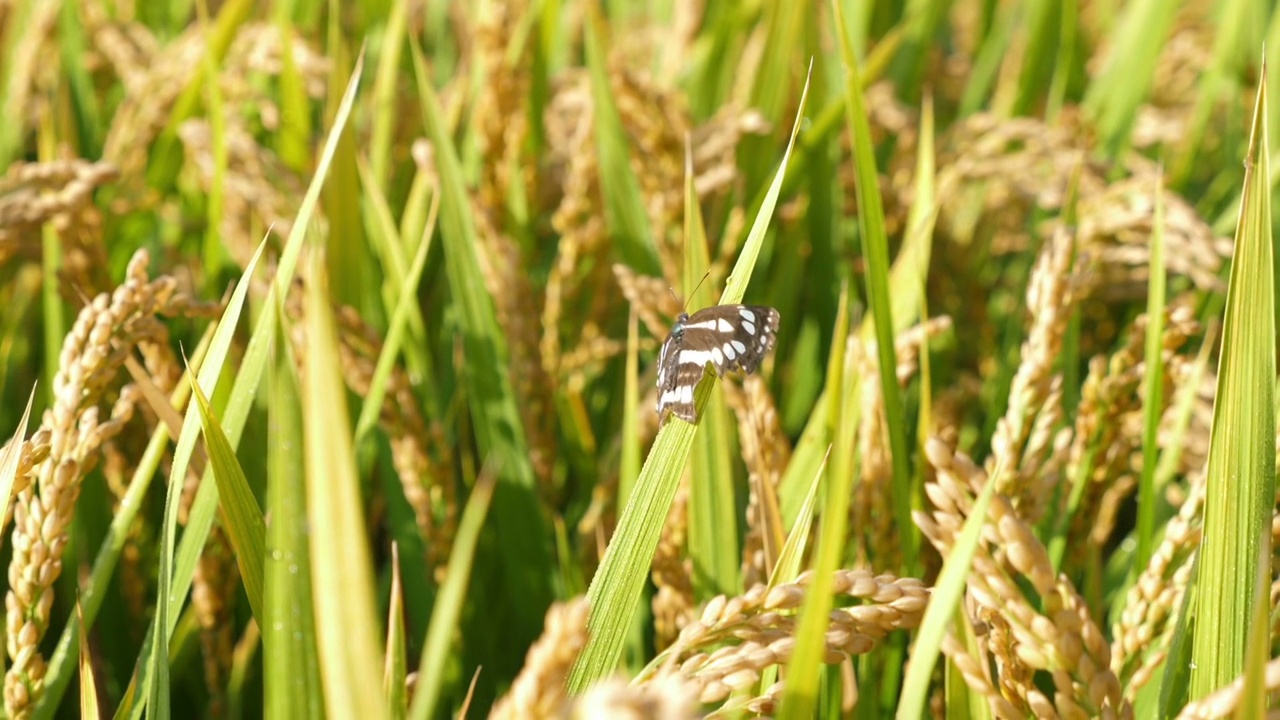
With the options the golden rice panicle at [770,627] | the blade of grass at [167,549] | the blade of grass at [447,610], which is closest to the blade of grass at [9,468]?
the blade of grass at [167,549]

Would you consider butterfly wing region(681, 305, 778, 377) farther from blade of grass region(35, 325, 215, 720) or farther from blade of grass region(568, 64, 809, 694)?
blade of grass region(35, 325, 215, 720)

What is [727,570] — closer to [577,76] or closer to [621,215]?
[621,215]

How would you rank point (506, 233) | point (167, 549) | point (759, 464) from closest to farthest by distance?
point (167, 549)
point (759, 464)
point (506, 233)

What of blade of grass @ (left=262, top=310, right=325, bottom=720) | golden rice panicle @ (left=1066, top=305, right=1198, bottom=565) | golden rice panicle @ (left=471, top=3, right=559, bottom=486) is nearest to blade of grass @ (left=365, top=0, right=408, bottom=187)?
golden rice panicle @ (left=471, top=3, right=559, bottom=486)

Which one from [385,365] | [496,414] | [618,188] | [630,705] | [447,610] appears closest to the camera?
[630,705]

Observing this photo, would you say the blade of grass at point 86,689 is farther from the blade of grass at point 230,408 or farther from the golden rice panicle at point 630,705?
the golden rice panicle at point 630,705

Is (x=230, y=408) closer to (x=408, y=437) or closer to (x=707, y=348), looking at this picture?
(x=408, y=437)

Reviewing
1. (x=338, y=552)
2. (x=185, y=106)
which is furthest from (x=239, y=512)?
(x=185, y=106)

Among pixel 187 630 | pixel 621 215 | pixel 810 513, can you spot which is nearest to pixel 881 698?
pixel 810 513
